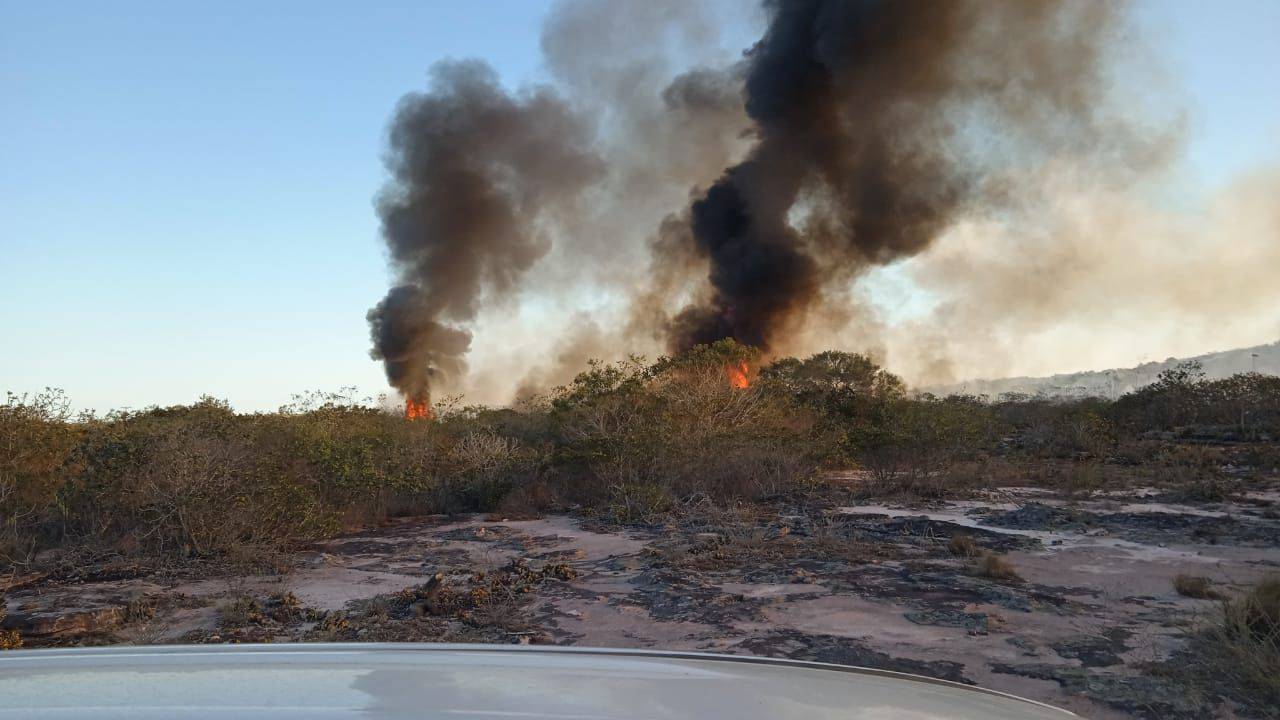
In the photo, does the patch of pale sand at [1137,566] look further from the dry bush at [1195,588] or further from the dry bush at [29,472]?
the dry bush at [29,472]

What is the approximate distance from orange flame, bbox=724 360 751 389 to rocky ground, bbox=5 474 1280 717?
564 cm

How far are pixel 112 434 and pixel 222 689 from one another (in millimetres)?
11372

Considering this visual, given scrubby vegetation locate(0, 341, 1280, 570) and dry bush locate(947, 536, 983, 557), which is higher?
scrubby vegetation locate(0, 341, 1280, 570)

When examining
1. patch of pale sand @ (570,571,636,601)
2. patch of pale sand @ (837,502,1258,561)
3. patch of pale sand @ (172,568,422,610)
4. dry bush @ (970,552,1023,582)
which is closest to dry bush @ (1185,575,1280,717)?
dry bush @ (970,552,1023,582)

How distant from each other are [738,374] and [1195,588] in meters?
11.0

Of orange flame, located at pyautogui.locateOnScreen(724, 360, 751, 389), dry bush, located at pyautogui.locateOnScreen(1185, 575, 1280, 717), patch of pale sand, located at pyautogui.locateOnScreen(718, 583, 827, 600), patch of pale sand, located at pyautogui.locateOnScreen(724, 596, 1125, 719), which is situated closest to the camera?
dry bush, located at pyautogui.locateOnScreen(1185, 575, 1280, 717)

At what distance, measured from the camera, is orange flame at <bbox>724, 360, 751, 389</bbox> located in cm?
1675

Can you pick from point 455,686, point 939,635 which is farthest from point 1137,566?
point 455,686

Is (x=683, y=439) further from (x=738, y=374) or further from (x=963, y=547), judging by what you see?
(x=963, y=547)

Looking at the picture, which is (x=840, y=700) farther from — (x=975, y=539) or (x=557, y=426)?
(x=557, y=426)

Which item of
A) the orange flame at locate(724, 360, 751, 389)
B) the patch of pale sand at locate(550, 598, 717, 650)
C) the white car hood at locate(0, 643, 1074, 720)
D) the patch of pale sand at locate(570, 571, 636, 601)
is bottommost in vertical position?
the patch of pale sand at locate(550, 598, 717, 650)

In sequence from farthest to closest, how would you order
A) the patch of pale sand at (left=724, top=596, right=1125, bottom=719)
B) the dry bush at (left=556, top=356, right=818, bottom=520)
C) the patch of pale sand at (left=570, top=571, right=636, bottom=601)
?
1. the dry bush at (left=556, top=356, right=818, bottom=520)
2. the patch of pale sand at (left=570, top=571, right=636, bottom=601)
3. the patch of pale sand at (left=724, top=596, right=1125, bottom=719)

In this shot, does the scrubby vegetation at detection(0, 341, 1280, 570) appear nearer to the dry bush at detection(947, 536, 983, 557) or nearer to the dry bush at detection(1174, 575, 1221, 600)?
the dry bush at detection(947, 536, 983, 557)

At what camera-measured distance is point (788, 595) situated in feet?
23.4
